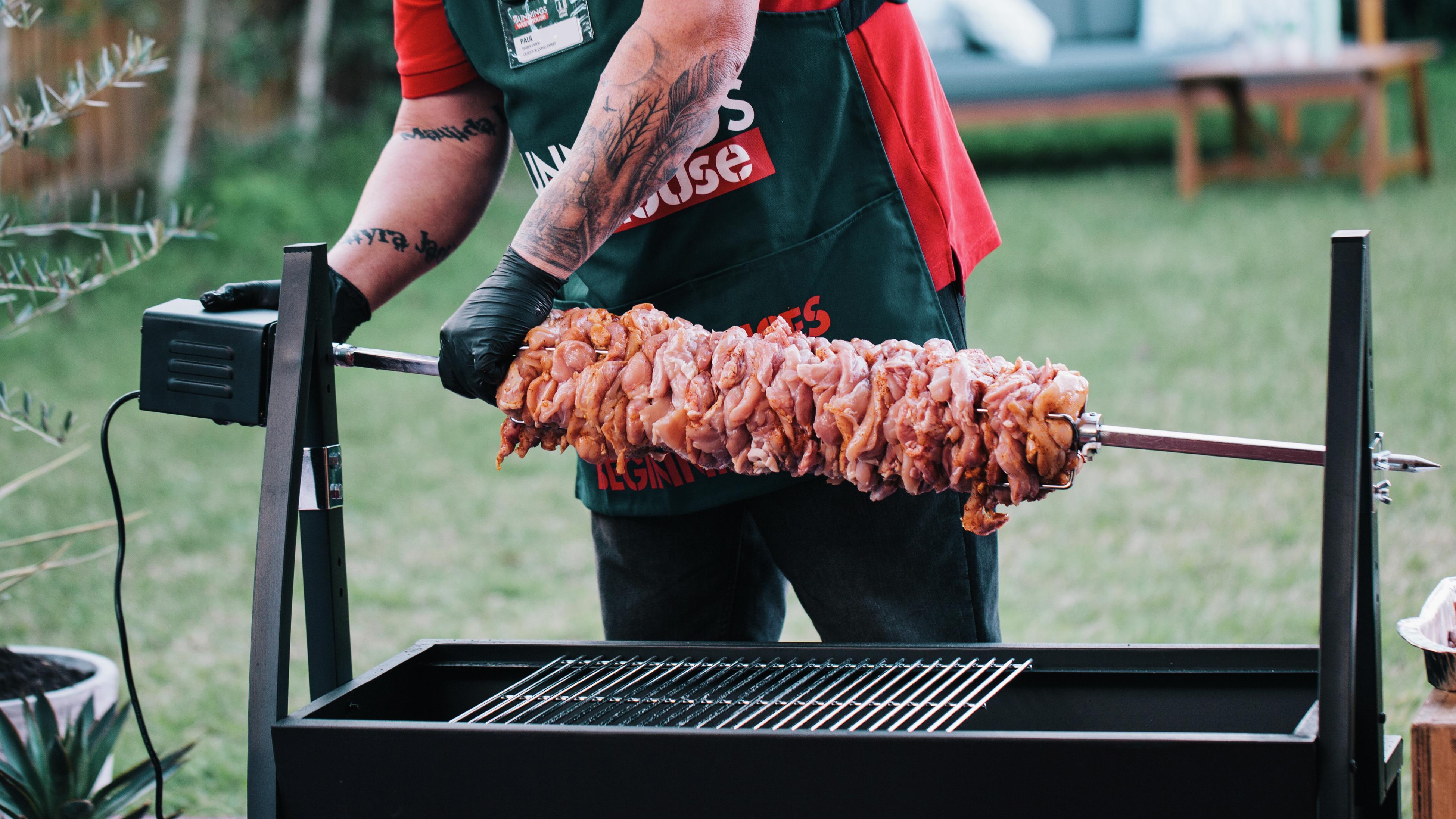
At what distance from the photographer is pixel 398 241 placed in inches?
83.5

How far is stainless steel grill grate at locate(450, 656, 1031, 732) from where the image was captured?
5.09ft

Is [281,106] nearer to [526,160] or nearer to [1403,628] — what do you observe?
[526,160]

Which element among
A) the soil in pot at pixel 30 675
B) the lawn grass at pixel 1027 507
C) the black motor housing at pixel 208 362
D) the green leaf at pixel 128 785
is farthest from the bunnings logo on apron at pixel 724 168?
the lawn grass at pixel 1027 507

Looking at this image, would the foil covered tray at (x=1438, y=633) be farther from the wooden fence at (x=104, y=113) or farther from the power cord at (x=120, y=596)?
the wooden fence at (x=104, y=113)

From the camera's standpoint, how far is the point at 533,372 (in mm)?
1739

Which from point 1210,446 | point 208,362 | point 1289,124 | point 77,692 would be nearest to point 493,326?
point 208,362

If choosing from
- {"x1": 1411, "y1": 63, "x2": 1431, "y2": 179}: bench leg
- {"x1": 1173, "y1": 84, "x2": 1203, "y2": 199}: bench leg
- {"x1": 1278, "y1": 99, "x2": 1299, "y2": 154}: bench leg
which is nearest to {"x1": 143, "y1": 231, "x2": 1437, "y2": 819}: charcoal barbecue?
{"x1": 1173, "y1": 84, "x2": 1203, "y2": 199}: bench leg

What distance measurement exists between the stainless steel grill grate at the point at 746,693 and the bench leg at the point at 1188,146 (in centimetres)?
845

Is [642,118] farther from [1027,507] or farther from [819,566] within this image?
[1027,507]

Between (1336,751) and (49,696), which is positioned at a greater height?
(1336,751)

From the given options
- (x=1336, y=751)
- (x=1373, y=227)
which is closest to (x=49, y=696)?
(x=1336, y=751)

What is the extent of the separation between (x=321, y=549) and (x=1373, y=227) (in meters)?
8.04

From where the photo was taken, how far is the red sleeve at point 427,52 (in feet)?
6.82

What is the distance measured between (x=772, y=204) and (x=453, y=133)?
0.64 metres
